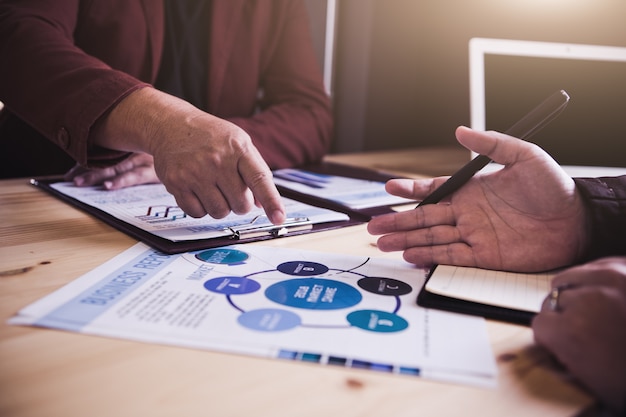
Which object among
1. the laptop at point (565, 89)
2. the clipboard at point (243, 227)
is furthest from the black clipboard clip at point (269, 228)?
the laptop at point (565, 89)

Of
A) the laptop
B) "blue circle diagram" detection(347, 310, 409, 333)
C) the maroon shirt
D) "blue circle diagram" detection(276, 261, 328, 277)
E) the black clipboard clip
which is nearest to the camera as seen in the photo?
"blue circle diagram" detection(347, 310, 409, 333)

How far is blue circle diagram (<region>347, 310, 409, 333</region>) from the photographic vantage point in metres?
0.42

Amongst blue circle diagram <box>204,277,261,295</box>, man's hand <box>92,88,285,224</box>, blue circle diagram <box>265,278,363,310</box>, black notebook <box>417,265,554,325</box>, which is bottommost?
black notebook <box>417,265,554,325</box>

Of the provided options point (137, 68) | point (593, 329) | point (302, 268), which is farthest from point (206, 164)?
point (137, 68)

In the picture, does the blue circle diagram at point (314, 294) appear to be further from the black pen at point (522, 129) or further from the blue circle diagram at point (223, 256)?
the black pen at point (522, 129)

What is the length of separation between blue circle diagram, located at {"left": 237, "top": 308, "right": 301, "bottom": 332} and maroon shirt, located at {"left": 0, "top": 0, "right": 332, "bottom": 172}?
0.46 meters

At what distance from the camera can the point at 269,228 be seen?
67 cm

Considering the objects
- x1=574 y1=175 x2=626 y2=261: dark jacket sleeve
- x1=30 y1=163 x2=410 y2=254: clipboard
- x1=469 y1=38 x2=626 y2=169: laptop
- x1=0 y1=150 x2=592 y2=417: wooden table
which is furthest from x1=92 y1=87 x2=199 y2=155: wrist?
x1=469 y1=38 x2=626 y2=169: laptop

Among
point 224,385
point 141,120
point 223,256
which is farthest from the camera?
point 141,120

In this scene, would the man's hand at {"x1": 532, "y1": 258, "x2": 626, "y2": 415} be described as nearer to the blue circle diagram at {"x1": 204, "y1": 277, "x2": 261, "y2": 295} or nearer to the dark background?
the blue circle diagram at {"x1": 204, "y1": 277, "x2": 261, "y2": 295}

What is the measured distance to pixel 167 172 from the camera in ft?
2.18

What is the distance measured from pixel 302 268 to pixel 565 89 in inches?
34.1

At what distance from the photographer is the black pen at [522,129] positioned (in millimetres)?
597

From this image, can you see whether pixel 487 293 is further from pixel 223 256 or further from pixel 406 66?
pixel 406 66
